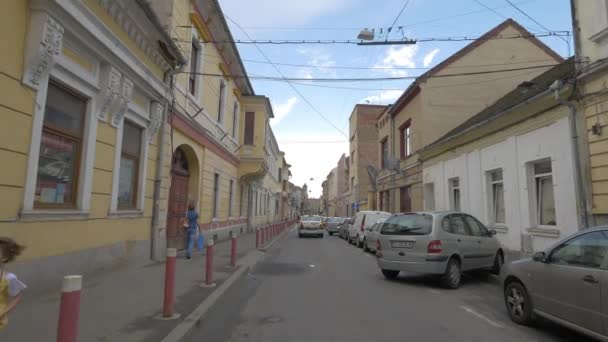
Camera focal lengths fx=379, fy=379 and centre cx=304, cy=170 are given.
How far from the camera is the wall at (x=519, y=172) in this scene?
9.65m

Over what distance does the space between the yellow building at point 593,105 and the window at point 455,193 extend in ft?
24.3

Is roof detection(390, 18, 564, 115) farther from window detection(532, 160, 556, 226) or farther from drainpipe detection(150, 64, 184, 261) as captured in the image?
drainpipe detection(150, 64, 184, 261)

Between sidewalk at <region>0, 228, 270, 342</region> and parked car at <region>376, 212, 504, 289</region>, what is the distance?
394 centimetres

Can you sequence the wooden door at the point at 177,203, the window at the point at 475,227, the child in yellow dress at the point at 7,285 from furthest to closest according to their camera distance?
the wooden door at the point at 177,203 < the window at the point at 475,227 < the child in yellow dress at the point at 7,285

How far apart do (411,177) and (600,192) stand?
13.1 meters

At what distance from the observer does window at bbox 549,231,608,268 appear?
4344 mm

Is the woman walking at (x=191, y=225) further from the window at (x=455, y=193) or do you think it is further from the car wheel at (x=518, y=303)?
the window at (x=455, y=193)

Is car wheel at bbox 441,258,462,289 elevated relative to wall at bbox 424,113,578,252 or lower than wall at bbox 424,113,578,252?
lower

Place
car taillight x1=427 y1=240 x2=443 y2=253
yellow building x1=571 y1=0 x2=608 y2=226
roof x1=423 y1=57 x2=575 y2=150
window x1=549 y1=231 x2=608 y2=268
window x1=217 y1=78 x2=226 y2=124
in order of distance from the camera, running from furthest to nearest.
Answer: window x1=217 y1=78 x2=226 y2=124 < roof x1=423 y1=57 x2=575 y2=150 < yellow building x1=571 y1=0 x2=608 y2=226 < car taillight x1=427 y1=240 x2=443 y2=253 < window x1=549 y1=231 x2=608 y2=268

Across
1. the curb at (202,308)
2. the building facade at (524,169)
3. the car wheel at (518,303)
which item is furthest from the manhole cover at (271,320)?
the building facade at (524,169)

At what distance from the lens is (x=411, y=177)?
70.5 ft

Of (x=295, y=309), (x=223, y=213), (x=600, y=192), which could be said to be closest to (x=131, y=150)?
(x=295, y=309)

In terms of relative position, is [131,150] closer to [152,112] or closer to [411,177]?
[152,112]

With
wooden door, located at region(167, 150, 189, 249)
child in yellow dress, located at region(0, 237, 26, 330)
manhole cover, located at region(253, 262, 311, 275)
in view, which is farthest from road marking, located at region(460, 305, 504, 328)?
wooden door, located at region(167, 150, 189, 249)
